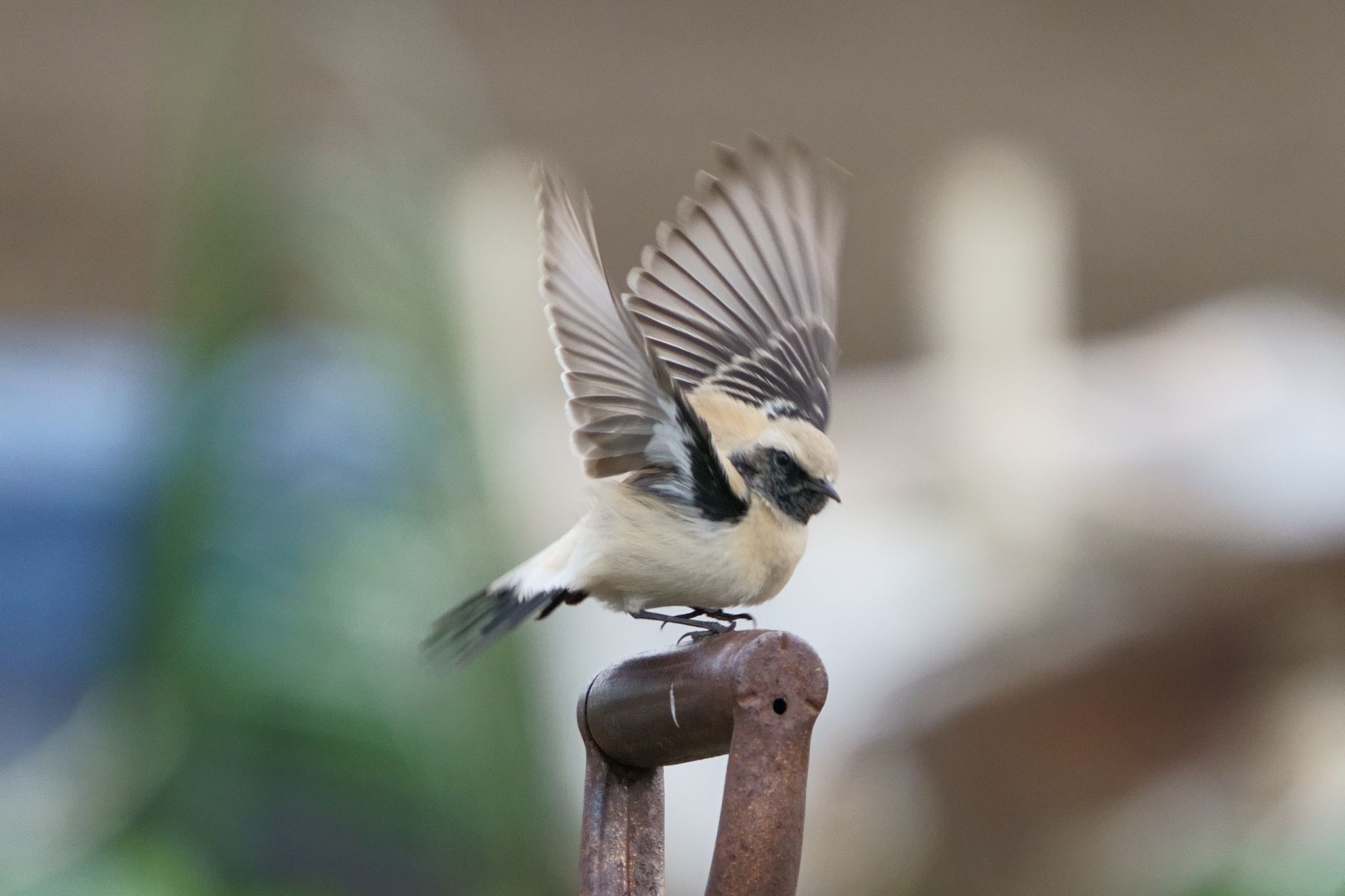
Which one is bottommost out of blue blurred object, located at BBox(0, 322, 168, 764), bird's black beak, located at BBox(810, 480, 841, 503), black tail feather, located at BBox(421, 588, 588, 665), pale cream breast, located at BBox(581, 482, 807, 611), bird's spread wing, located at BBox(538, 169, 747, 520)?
blue blurred object, located at BBox(0, 322, 168, 764)

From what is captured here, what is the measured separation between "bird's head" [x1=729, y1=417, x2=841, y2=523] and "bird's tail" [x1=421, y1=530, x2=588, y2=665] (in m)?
0.27

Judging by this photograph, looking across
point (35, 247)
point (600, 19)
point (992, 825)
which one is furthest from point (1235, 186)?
point (35, 247)

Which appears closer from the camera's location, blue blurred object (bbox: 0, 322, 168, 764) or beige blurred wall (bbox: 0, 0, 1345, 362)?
blue blurred object (bbox: 0, 322, 168, 764)

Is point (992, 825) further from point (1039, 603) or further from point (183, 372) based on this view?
point (183, 372)

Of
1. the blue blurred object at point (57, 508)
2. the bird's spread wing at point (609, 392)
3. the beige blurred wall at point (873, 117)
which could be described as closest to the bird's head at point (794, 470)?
the bird's spread wing at point (609, 392)

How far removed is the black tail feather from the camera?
2242mm

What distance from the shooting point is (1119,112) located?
6.98 m

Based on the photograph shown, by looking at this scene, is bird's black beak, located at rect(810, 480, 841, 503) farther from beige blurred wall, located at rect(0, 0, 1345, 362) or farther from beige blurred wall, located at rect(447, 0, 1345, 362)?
beige blurred wall, located at rect(447, 0, 1345, 362)

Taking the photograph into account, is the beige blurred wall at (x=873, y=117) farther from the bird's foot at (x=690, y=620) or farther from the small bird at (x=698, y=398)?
the bird's foot at (x=690, y=620)

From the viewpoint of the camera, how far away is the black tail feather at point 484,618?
7.36 ft

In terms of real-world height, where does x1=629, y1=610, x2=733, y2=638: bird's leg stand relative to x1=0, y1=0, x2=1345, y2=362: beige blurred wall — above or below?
below

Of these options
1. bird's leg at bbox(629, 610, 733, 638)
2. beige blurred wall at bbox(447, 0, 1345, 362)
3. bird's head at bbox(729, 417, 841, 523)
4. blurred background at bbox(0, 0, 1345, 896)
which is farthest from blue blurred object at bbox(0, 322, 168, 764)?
beige blurred wall at bbox(447, 0, 1345, 362)

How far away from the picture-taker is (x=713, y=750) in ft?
4.93

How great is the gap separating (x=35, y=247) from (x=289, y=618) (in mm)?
4231
